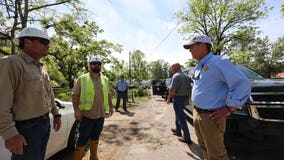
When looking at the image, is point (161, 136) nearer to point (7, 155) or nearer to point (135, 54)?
point (7, 155)

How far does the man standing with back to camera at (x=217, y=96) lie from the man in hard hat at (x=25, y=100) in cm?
186

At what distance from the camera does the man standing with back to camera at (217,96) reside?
2.25m

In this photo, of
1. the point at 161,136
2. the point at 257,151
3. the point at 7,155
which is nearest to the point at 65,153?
the point at 7,155

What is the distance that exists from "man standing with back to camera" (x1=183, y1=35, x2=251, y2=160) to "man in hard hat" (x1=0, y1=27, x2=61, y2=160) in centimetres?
186

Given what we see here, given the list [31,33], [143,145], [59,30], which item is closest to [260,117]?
[143,145]

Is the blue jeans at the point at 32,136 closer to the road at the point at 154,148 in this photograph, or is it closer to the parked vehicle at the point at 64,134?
the parked vehicle at the point at 64,134

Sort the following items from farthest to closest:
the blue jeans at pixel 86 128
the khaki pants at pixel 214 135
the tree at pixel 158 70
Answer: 1. the tree at pixel 158 70
2. the blue jeans at pixel 86 128
3. the khaki pants at pixel 214 135

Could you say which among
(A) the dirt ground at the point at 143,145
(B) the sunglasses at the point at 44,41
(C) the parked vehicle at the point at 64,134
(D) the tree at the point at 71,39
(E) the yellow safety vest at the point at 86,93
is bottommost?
(A) the dirt ground at the point at 143,145

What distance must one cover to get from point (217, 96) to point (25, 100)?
6.90ft

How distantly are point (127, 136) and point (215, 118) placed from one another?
3.80m

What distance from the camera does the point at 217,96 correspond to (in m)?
2.40

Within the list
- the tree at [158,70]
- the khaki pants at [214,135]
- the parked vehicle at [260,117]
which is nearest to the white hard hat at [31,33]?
the khaki pants at [214,135]

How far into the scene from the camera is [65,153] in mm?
4387

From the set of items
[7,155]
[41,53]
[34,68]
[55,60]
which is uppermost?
[55,60]
